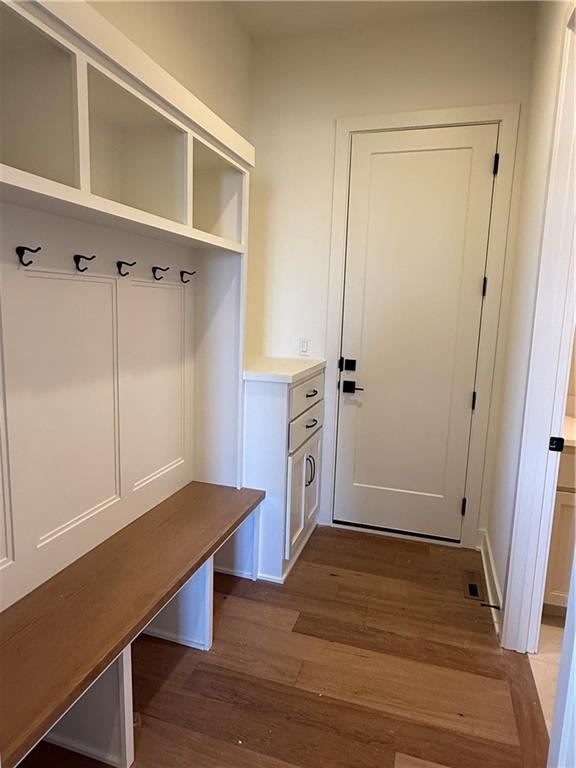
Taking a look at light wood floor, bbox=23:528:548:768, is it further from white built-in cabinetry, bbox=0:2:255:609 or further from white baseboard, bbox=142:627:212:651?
white built-in cabinetry, bbox=0:2:255:609

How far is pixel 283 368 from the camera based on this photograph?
2453mm

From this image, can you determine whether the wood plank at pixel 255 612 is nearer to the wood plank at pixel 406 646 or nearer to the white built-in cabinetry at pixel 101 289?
the wood plank at pixel 406 646

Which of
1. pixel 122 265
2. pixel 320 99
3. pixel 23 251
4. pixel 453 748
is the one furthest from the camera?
pixel 320 99

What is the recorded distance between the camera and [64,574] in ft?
5.04

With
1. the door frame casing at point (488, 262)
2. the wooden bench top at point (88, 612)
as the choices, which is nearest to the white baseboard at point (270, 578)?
the wooden bench top at point (88, 612)

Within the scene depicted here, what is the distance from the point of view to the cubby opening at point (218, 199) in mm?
2105

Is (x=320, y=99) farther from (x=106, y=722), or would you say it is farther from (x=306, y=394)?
(x=106, y=722)

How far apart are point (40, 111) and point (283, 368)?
1.52 metres

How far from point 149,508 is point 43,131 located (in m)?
1.44

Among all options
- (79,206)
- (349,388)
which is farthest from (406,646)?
(79,206)

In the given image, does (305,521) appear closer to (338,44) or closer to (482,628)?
(482,628)

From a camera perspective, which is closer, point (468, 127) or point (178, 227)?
point (178, 227)

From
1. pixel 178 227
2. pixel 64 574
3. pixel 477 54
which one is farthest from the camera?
pixel 477 54

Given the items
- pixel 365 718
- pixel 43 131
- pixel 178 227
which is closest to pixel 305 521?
pixel 365 718
